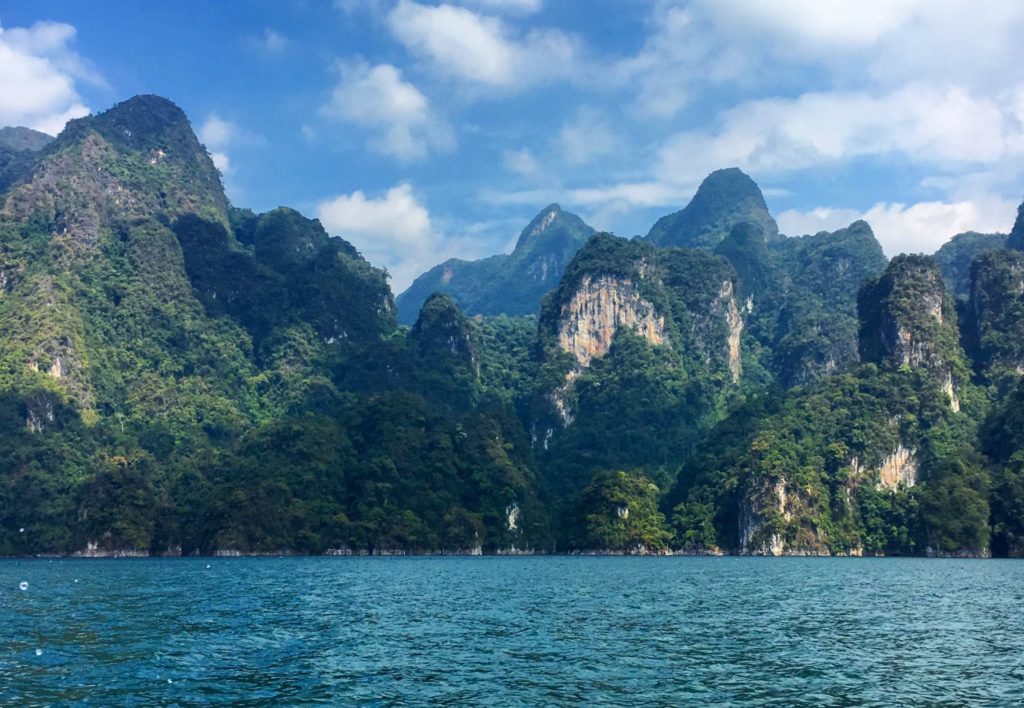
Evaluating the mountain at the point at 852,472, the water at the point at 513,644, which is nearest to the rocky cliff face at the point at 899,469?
the mountain at the point at 852,472

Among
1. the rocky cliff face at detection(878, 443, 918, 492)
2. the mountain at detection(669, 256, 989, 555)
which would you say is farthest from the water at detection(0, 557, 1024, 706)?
the rocky cliff face at detection(878, 443, 918, 492)

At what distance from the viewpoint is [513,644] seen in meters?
46.3

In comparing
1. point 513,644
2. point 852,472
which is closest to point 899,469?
point 852,472

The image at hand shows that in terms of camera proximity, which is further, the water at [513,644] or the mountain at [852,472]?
the mountain at [852,472]

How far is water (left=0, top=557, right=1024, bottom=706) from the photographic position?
35.0 meters

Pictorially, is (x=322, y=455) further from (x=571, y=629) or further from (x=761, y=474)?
(x=571, y=629)

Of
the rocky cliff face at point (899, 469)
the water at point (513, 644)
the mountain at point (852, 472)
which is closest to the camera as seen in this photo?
the water at point (513, 644)

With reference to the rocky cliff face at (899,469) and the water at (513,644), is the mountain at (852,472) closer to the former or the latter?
the rocky cliff face at (899,469)

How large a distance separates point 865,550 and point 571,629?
129160 millimetres

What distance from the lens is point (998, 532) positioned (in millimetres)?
144000

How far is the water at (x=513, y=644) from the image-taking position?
3500cm

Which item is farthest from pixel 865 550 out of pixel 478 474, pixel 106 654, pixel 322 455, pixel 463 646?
pixel 106 654

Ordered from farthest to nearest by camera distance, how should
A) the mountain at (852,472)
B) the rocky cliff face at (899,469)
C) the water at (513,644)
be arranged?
the rocky cliff face at (899,469) → the mountain at (852,472) → the water at (513,644)

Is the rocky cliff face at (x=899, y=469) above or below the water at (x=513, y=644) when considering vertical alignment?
above
